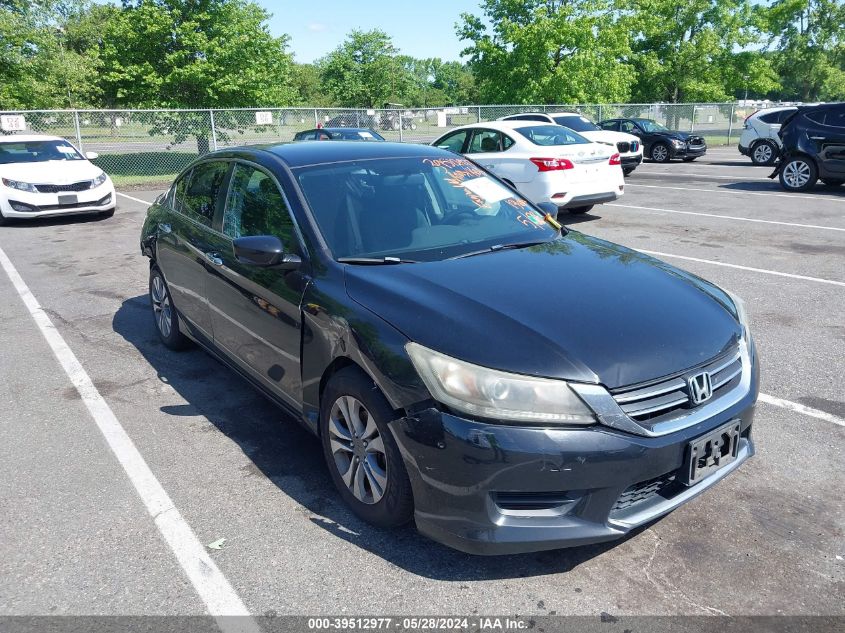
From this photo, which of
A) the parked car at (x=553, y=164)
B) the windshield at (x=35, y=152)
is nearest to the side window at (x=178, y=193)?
the parked car at (x=553, y=164)

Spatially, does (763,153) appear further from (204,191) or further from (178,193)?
(204,191)

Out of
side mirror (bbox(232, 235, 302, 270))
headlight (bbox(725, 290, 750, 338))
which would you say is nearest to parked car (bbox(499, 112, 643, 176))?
headlight (bbox(725, 290, 750, 338))

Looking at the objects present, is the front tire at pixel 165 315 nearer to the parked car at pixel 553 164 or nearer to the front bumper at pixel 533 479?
the front bumper at pixel 533 479

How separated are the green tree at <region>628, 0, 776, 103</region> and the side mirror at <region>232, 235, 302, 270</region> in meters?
42.3

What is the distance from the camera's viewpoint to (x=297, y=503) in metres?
3.45

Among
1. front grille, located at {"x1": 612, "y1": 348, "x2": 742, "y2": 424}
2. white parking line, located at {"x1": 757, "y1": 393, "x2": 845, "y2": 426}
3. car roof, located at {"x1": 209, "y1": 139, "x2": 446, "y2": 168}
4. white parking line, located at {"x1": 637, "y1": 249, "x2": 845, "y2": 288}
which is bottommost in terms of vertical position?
white parking line, located at {"x1": 757, "y1": 393, "x2": 845, "y2": 426}

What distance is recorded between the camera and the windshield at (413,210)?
3.65 m

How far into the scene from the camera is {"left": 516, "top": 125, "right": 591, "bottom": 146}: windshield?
39.0 feet

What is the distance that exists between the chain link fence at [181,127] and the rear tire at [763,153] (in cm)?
849

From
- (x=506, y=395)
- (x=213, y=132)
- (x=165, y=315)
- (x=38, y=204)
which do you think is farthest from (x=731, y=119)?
(x=506, y=395)

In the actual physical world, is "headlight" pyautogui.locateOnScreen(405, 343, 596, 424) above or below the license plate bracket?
above

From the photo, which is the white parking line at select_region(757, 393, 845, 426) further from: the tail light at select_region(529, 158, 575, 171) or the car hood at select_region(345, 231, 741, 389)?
the tail light at select_region(529, 158, 575, 171)

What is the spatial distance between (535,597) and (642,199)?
1281 cm

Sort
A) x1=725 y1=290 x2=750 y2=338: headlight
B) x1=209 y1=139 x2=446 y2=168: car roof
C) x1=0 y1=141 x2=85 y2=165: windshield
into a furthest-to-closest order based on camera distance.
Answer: x1=0 y1=141 x2=85 y2=165: windshield < x1=209 y1=139 x2=446 y2=168: car roof < x1=725 y1=290 x2=750 y2=338: headlight
